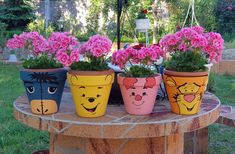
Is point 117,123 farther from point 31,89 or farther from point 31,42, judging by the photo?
point 31,42

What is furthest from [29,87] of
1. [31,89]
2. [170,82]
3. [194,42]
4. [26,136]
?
[26,136]

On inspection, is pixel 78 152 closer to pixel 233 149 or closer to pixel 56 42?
pixel 56 42

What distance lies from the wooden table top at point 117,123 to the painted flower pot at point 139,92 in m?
0.04

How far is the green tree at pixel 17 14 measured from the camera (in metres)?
10.1

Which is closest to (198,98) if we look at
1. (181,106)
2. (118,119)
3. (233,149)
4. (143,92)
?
(181,106)

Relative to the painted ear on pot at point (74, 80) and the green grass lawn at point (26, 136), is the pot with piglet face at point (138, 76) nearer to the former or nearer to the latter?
the painted ear on pot at point (74, 80)

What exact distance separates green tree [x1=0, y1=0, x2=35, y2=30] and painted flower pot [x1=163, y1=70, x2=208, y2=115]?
871cm

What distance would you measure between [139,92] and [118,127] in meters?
0.19

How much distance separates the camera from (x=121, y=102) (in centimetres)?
210

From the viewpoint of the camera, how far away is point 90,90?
176 centimetres

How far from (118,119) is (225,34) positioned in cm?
902

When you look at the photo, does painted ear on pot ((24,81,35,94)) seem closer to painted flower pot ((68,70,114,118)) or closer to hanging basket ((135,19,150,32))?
painted flower pot ((68,70,114,118))

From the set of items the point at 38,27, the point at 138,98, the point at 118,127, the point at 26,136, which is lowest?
the point at 26,136

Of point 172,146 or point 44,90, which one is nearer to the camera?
point 44,90
